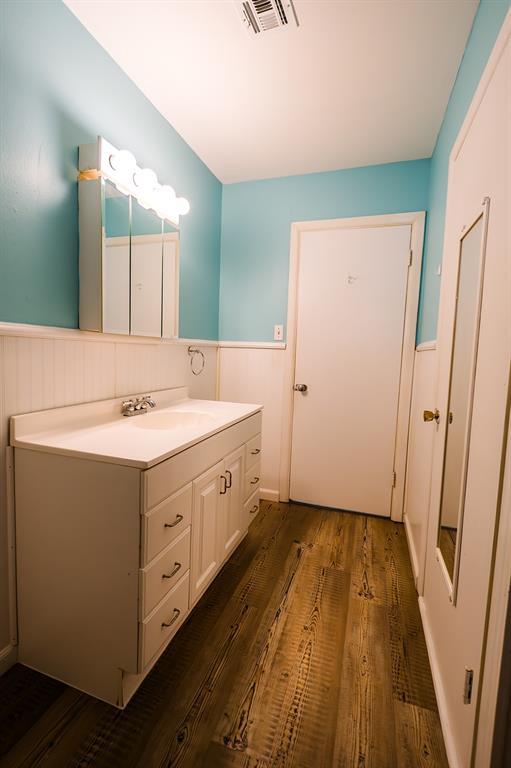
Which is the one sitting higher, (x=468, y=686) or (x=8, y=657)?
(x=468, y=686)

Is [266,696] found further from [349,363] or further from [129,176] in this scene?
[129,176]

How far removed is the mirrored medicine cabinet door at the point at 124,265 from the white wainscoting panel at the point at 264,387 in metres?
0.75

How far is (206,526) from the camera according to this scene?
4.67ft

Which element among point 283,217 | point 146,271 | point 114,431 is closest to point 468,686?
point 114,431

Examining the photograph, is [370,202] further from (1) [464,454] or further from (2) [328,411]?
(1) [464,454]

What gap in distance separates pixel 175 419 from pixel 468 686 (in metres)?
1.43

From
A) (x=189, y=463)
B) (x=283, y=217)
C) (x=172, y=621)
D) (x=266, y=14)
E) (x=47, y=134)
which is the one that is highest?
(x=266, y=14)

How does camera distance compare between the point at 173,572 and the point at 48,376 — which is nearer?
the point at 173,572

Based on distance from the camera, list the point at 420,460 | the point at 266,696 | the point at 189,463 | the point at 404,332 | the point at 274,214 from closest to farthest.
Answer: the point at 266,696 → the point at 189,463 → the point at 420,460 → the point at 404,332 → the point at 274,214

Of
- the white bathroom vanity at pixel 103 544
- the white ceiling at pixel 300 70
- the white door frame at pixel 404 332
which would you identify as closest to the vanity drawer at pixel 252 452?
the white bathroom vanity at pixel 103 544

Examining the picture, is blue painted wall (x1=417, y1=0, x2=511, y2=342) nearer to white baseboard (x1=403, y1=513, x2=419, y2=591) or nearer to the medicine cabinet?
white baseboard (x1=403, y1=513, x2=419, y2=591)

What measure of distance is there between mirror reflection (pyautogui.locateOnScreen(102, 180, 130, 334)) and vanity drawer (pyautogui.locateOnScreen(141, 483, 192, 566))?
752 millimetres

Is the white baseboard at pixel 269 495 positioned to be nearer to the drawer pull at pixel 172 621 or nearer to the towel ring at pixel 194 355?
the towel ring at pixel 194 355

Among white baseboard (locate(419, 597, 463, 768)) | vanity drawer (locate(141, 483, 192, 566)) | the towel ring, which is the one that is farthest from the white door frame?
vanity drawer (locate(141, 483, 192, 566))
